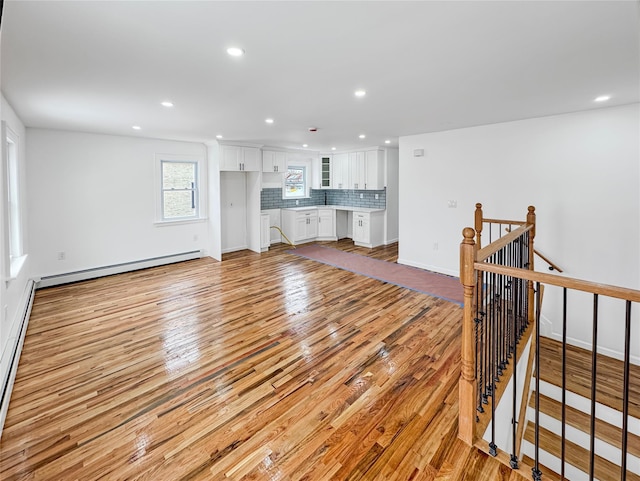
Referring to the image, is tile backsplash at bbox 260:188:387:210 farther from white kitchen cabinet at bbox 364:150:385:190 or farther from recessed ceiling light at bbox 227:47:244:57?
recessed ceiling light at bbox 227:47:244:57

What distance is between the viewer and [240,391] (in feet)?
8.16

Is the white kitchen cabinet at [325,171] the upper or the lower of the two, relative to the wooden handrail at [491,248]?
upper

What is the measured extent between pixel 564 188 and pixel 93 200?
723 cm

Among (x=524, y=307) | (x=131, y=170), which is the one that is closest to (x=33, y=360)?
(x=131, y=170)

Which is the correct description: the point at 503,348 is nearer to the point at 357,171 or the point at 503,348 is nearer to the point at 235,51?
the point at 235,51

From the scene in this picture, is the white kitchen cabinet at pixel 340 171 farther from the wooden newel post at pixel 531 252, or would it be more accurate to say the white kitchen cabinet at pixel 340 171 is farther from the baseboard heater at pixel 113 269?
the wooden newel post at pixel 531 252

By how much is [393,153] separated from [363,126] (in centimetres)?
314

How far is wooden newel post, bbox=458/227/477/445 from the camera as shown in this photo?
182 centimetres

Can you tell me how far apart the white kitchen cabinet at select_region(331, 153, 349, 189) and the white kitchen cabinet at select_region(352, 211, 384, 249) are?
116cm

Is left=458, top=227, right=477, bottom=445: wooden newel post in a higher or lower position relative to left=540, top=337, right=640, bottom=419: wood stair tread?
higher

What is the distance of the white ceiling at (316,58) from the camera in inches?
69.4

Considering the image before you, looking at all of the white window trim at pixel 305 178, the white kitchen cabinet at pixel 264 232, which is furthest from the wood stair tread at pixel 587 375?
the white window trim at pixel 305 178

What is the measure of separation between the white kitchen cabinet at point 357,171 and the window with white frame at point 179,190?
151 inches

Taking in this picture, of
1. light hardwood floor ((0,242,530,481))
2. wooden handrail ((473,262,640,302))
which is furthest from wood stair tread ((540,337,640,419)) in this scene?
wooden handrail ((473,262,640,302))
